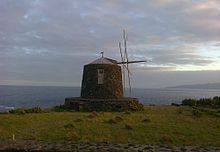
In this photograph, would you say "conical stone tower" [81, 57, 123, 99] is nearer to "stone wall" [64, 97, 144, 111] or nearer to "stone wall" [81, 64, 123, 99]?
"stone wall" [81, 64, 123, 99]

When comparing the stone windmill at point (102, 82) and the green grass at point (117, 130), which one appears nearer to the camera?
the green grass at point (117, 130)

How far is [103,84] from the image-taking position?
32.3 metres

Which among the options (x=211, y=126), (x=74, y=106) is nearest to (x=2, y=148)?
(x=211, y=126)

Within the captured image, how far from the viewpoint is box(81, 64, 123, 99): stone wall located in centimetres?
3223

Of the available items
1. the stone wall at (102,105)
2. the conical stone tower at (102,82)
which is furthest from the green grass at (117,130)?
the conical stone tower at (102,82)

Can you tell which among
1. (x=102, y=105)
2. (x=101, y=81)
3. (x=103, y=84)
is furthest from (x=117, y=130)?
(x=101, y=81)

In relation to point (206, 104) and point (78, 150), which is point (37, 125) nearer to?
point (78, 150)

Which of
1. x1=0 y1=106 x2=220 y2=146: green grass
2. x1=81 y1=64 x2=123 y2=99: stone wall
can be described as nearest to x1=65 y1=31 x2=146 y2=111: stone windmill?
x1=81 y1=64 x2=123 y2=99: stone wall

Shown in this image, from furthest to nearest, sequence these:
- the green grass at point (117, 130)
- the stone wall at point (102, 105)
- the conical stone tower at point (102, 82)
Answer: the conical stone tower at point (102, 82) < the stone wall at point (102, 105) < the green grass at point (117, 130)

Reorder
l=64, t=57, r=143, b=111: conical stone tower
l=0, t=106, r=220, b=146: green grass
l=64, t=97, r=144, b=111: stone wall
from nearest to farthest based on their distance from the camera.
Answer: l=0, t=106, r=220, b=146: green grass, l=64, t=97, r=144, b=111: stone wall, l=64, t=57, r=143, b=111: conical stone tower

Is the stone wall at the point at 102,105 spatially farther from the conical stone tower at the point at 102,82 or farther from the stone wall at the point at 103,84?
the stone wall at the point at 103,84

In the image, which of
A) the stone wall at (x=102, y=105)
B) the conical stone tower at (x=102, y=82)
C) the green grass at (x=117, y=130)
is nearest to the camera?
the green grass at (x=117, y=130)

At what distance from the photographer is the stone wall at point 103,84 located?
32231 millimetres

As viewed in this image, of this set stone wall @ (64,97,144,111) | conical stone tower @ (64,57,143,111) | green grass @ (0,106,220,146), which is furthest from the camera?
conical stone tower @ (64,57,143,111)
